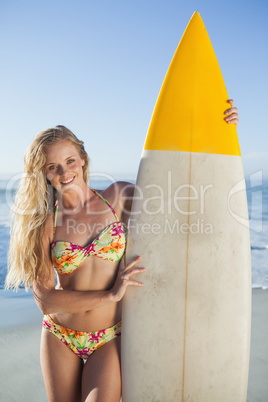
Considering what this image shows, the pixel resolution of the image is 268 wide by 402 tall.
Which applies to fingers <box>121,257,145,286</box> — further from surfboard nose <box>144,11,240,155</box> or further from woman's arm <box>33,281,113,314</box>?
surfboard nose <box>144,11,240,155</box>

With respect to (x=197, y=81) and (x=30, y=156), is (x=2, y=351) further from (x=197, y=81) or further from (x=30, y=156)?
(x=197, y=81)

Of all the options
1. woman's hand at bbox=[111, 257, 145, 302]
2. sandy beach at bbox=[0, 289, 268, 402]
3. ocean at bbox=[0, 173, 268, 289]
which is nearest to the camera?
woman's hand at bbox=[111, 257, 145, 302]

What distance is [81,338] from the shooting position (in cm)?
163

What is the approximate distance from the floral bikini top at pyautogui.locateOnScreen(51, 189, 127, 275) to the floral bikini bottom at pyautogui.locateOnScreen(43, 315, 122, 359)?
0.88 feet

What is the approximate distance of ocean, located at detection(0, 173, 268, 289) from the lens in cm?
793

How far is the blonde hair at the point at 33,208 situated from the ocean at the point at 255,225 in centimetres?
321

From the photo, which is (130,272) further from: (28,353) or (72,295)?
(28,353)

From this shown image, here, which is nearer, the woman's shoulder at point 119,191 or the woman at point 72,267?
the woman at point 72,267

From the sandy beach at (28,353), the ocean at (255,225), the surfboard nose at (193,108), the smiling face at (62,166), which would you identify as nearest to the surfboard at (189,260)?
the surfboard nose at (193,108)

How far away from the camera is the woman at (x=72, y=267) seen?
5.23 feet

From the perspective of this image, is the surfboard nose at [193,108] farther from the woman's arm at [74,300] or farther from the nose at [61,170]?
the woman's arm at [74,300]

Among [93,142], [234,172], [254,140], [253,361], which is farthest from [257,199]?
[234,172]

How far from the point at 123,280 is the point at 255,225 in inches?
426

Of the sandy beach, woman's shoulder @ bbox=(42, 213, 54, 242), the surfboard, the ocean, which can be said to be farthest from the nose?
the ocean
